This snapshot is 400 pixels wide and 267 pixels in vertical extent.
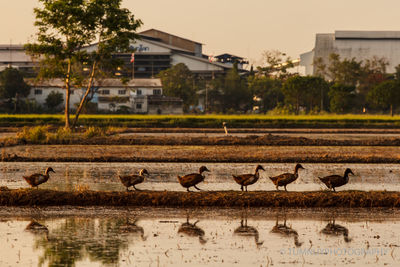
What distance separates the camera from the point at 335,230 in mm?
12555

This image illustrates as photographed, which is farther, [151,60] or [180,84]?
[151,60]

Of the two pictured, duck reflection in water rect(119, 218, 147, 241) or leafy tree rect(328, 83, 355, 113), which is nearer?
duck reflection in water rect(119, 218, 147, 241)

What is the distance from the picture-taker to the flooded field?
402 inches

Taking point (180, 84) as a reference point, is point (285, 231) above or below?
below

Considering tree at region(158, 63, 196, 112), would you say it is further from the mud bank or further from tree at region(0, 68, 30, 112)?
the mud bank

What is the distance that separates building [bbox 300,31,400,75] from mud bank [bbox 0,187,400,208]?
4253 inches

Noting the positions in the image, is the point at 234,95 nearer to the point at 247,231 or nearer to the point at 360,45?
the point at 360,45

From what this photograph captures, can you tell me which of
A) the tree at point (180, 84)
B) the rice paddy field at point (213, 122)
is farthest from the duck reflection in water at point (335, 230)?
the tree at point (180, 84)

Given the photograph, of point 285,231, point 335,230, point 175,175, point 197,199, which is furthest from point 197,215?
point 175,175

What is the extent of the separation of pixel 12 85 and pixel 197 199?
8567cm

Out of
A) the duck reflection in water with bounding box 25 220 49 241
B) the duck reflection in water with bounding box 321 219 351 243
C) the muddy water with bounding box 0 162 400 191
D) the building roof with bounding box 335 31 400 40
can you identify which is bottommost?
the duck reflection in water with bounding box 25 220 49 241

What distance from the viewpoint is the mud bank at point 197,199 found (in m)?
15.3

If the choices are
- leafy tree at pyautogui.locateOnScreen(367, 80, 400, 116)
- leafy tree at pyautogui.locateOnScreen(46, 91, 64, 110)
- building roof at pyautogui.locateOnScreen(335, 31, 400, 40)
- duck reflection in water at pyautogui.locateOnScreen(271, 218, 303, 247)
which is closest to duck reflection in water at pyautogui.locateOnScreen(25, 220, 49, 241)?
duck reflection in water at pyautogui.locateOnScreen(271, 218, 303, 247)

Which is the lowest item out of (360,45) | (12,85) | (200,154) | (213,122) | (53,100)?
(200,154)
